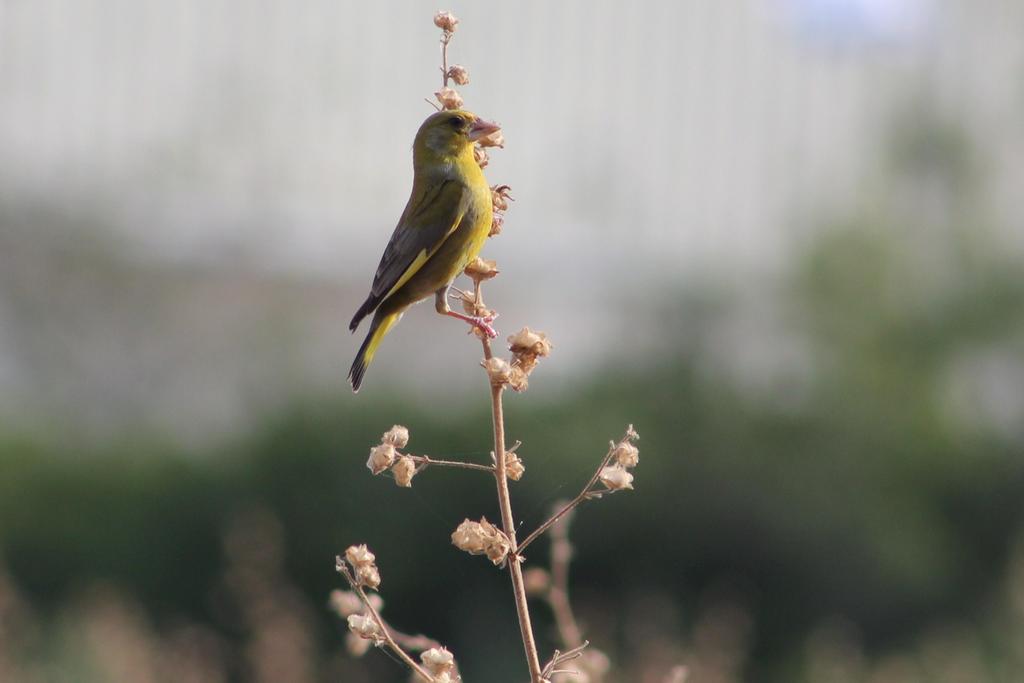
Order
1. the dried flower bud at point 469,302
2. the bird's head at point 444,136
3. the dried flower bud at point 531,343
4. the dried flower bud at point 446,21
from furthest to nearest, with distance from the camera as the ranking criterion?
the bird's head at point 444,136 → the dried flower bud at point 469,302 → the dried flower bud at point 446,21 → the dried flower bud at point 531,343

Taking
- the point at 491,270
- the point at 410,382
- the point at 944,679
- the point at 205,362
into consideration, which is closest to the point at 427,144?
the point at 491,270

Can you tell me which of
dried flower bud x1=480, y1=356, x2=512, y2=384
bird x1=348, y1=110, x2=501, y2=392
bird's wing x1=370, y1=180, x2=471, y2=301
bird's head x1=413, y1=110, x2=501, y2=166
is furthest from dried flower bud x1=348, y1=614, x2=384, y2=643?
bird's head x1=413, y1=110, x2=501, y2=166

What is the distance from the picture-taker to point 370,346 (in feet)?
10.8

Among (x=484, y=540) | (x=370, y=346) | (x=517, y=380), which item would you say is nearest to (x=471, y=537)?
(x=484, y=540)

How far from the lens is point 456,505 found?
8.83 meters

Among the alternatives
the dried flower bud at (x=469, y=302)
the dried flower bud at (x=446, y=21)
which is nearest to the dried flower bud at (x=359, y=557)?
the dried flower bud at (x=469, y=302)

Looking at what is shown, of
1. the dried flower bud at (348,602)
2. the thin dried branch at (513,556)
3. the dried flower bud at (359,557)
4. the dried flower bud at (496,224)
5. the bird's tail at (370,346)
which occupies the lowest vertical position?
the dried flower bud at (348,602)

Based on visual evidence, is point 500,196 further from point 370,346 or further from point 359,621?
point 359,621

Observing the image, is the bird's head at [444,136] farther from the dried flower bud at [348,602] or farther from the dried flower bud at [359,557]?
A: the dried flower bud at [359,557]

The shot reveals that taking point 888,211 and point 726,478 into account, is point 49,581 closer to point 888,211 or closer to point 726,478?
point 726,478

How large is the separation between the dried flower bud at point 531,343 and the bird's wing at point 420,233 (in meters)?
1.00

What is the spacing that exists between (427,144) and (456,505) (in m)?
5.64

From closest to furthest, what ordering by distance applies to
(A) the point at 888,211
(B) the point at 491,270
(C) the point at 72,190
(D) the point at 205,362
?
(B) the point at 491,270 → (D) the point at 205,362 → (A) the point at 888,211 → (C) the point at 72,190

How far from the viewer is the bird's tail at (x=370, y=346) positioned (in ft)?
10.2
